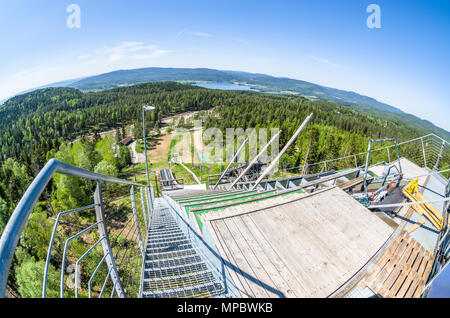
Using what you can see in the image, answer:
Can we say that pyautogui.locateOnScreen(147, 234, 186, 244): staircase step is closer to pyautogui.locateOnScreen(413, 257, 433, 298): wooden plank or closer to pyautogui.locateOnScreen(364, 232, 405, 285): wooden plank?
pyautogui.locateOnScreen(364, 232, 405, 285): wooden plank

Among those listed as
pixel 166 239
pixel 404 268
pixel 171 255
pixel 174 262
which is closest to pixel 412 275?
pixel 404 268

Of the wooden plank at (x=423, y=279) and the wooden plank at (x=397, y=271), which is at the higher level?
the wooden plank at (x=397, y=271)

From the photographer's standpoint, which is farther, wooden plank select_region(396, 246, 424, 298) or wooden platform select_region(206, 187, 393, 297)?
wooden plank select_region(396, 246, 424, 298)

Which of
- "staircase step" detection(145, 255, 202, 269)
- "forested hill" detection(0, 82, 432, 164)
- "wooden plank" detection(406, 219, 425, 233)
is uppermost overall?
"forested hill" detection(0, 82, 432, 164)

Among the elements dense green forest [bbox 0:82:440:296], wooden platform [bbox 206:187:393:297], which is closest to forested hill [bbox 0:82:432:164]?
dense green forest [bbox 0:82:440:296]

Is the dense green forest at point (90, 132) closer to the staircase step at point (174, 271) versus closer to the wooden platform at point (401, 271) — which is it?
the staircase step at point (174, 271)

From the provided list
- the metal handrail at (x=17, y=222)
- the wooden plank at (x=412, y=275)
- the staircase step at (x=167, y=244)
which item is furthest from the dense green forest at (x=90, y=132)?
the wooden plank at (x=412, y=275)

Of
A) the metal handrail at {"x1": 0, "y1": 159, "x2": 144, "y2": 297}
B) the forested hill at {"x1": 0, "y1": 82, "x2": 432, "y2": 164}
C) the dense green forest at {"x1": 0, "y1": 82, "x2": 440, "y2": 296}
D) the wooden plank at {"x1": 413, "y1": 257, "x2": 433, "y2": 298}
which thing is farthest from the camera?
the forested hill at {"x1": 0, "y1": 82, "x2": 432, "y2": 164}

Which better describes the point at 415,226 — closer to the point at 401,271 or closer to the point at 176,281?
the point at 401,271

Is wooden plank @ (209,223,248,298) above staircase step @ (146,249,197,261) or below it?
above
